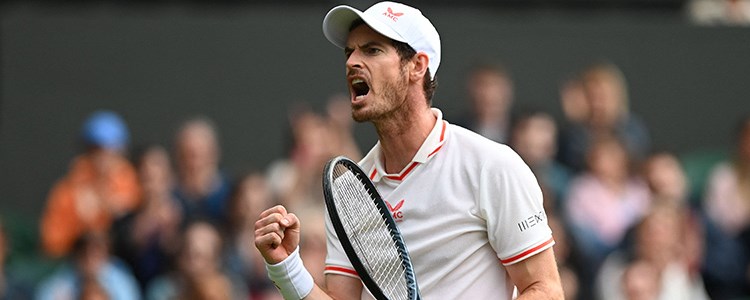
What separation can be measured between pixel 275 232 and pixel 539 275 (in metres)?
0.80

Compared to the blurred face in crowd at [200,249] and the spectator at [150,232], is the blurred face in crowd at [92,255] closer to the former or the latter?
the spectator at [150,232]

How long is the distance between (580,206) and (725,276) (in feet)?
3.24

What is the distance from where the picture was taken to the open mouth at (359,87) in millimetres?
4719

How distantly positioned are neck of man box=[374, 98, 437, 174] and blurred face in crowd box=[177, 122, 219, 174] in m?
4.78

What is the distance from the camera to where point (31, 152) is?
10875 millimetres

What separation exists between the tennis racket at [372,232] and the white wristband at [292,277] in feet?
0.66

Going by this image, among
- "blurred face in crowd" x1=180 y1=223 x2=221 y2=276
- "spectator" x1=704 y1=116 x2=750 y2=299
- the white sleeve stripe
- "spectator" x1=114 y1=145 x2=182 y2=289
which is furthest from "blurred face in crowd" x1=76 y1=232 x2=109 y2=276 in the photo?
the white sleeve stripe

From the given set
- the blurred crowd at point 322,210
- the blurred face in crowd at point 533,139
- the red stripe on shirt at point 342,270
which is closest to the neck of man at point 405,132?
the red stripe on shirt at point 342,270

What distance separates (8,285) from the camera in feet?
30.0

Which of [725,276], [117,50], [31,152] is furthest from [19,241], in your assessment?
[725,276]

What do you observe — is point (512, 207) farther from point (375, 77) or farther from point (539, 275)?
point (375, 77)

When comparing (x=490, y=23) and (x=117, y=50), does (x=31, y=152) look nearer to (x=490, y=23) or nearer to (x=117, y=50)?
(x=117, y=50)

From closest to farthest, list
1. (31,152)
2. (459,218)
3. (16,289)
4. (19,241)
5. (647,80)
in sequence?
(459,218) < (16,289) < (19,241) < (31,152) < (647,80)

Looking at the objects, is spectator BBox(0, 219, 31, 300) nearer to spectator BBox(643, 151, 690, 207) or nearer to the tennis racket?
spectator BBox(643, 151, 690, 207)
